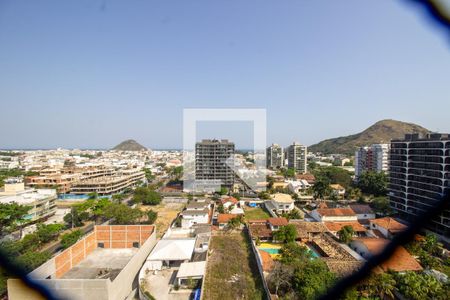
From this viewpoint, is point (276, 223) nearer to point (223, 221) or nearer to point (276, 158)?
point (223, 221)

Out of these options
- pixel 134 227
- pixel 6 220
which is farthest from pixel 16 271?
pixel 6 220

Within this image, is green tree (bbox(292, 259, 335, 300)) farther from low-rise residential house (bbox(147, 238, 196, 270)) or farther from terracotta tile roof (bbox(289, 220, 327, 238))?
terracotta tile roof (bbox(289, 220, 327, 238))

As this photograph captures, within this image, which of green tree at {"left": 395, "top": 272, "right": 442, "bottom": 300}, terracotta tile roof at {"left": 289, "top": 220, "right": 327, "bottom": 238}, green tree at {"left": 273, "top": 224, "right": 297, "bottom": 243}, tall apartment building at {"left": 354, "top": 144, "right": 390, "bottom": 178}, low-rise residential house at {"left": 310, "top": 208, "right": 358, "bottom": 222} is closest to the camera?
green tree at {"left": 395, "top": 272, "right": 442, "bottom": 300}

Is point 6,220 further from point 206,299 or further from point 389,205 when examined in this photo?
point 389,205

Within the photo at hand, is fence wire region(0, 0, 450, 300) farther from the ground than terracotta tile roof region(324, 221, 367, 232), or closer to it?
farther from the ground

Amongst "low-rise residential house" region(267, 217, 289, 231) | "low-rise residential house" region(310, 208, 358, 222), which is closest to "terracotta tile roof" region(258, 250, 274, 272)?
"low-rise residential house" region(267, 217, 289, 231)

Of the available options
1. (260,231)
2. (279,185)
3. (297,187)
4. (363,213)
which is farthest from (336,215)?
(279,185)
